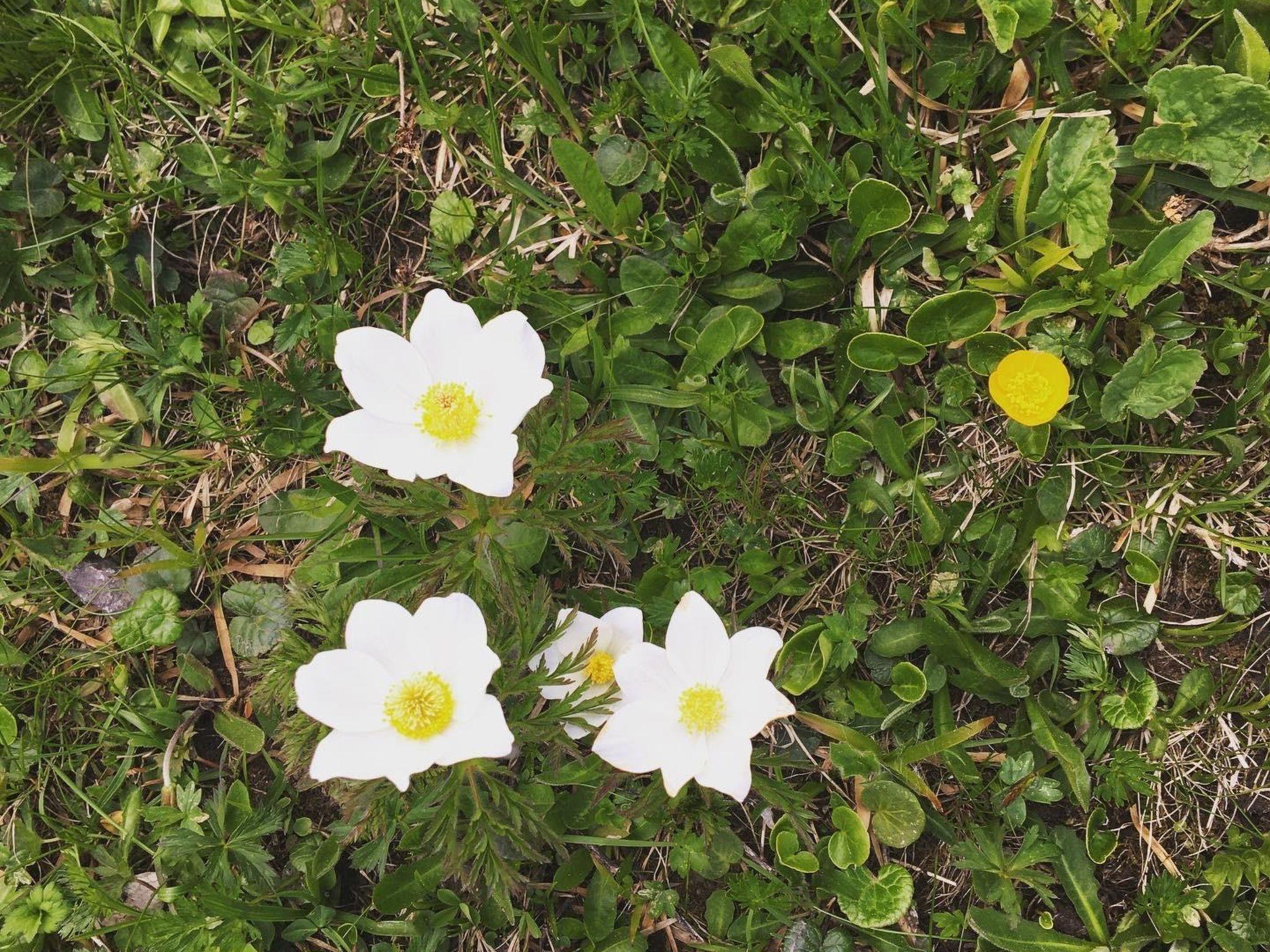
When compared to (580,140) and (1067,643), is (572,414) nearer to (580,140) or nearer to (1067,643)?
(580,140)

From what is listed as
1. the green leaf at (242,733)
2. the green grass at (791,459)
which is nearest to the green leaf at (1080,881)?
the green grass at (791,459)

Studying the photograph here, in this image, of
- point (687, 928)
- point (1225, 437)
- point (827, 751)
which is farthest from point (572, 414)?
point (1225, 437)

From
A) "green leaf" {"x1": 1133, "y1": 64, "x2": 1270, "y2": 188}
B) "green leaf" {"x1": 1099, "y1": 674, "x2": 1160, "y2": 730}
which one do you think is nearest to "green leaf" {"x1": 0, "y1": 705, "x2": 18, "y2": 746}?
"green leaf" {"x1": 1099, "y1": 674, "x2": 1160, "y2": 730}

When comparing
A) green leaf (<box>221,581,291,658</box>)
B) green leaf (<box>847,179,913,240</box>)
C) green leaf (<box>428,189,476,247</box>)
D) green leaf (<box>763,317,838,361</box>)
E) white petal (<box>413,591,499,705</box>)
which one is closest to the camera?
white petal (<box>413,591,499,705</box>)

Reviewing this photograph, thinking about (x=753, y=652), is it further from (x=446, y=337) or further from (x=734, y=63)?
(x=734, y=63)

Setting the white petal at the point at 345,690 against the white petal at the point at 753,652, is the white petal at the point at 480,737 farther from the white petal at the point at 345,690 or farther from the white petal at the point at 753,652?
the white petal at the point at 753,652

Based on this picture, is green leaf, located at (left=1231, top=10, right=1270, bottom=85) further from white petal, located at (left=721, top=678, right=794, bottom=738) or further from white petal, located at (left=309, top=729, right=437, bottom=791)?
white petal, located at (left=309, top=729, right=437, bottom=791)

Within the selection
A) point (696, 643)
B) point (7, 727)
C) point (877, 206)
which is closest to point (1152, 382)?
point (877, 206)
